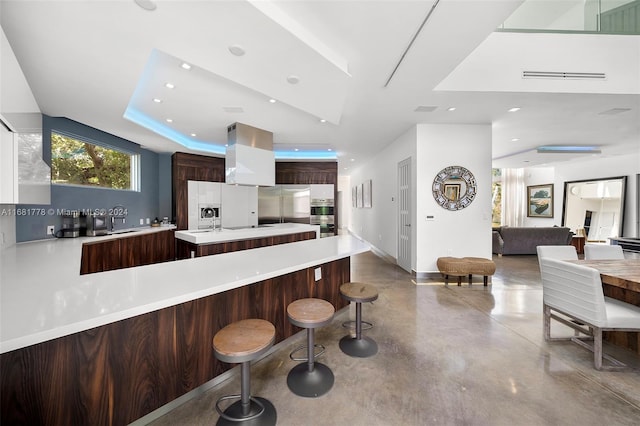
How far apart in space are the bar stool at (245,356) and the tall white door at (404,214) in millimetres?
3956

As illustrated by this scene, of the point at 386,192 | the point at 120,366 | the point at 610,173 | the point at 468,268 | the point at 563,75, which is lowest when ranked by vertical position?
the point at 468,268

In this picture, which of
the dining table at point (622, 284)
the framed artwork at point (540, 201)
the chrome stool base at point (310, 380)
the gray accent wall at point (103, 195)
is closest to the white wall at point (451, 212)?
the dining table at point (622, 284)

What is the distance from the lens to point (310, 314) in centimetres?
180

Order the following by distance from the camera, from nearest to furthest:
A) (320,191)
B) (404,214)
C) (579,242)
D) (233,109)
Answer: (233,109) → (404,214) → (320,191) → (579,242)

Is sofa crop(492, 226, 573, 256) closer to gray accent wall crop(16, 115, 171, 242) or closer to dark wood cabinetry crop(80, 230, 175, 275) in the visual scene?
dark wood cabinetry crop(80, 230, 175, 275)

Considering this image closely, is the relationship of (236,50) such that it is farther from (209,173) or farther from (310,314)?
(209,173)

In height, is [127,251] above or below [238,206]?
below

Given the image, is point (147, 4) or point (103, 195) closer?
point (147, 4)

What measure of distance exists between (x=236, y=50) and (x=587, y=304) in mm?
3536

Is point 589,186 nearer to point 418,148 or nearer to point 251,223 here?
point 418,148

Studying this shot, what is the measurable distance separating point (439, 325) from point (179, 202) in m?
5.44

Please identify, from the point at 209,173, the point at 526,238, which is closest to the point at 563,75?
the point at 526,238

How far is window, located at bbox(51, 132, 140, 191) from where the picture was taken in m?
3.44

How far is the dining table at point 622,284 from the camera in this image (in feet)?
6.73
